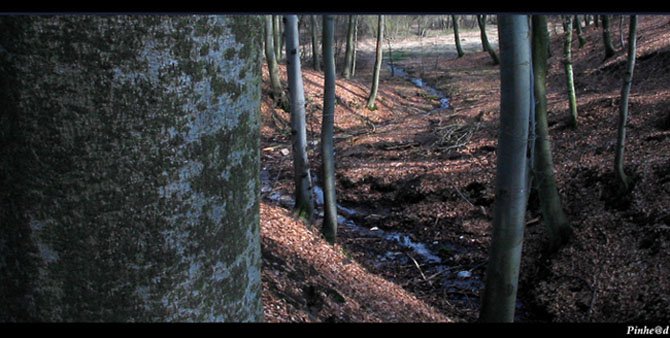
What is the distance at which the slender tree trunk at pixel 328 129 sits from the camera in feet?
27.1

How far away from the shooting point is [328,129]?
335 inches

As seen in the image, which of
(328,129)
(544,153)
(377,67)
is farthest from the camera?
(377,67)

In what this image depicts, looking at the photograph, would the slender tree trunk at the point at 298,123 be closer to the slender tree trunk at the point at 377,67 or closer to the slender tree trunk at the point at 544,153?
the slender tree trunk at the point at 544,153

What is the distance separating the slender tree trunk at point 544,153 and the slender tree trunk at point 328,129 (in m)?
3.01

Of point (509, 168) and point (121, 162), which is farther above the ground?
point (121, 162)

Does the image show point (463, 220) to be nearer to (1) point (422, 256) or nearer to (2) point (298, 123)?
(1) point (422, 256)

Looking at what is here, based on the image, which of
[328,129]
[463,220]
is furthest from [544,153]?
[328,129]

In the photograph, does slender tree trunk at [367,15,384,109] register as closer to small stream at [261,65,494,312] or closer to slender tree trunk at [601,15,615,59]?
slender tree trunk at [601,15,615,59]

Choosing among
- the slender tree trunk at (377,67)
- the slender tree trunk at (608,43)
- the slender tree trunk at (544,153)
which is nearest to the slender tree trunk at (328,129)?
the slender tree trunk at (544,153)

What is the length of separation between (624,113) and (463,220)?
3.48 meters

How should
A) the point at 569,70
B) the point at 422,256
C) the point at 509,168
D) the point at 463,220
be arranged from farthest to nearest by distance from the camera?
the point at 569,70
the point at 463,220
the point at 422,256
the point at 509,168

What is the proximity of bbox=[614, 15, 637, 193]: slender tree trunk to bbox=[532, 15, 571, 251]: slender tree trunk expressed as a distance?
3.73 feet

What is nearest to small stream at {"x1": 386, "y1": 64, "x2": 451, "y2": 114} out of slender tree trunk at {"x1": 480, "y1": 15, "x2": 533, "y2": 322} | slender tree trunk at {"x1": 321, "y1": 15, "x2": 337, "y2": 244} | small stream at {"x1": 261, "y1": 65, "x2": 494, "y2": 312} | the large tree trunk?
small stream at {"x1": 261, "y1": 65, "x2": 494, "y2": 312}

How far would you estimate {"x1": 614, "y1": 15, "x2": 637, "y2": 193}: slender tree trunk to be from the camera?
325 inches
